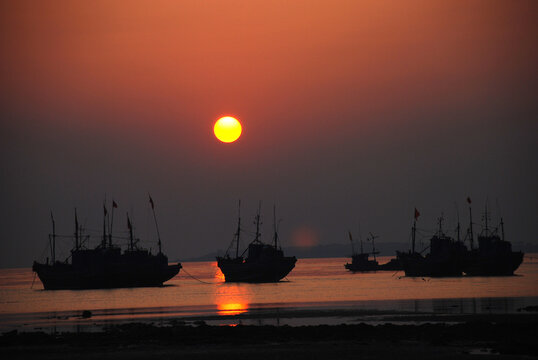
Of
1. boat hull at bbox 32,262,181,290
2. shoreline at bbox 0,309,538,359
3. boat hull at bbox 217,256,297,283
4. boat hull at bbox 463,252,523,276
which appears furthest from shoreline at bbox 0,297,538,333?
boat hull at bbox 463,252,523,276

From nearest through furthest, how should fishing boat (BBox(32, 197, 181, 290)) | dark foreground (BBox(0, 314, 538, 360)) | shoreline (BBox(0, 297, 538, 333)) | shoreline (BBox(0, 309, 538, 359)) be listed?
dark foreground (BBox(0, 314, 538, 360)) < shoreline (BBox(0, 309, 538, 359)) < shoreline (BBox(0, 297, 538, 333)) < fishing boat (BBox(32, 197, 181, 290))

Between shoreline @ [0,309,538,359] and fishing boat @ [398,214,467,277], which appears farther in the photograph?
fishing boat @ [398,214,467,277]

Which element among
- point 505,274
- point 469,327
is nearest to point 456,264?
point 505,274

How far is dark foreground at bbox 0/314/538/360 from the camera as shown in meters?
40.9

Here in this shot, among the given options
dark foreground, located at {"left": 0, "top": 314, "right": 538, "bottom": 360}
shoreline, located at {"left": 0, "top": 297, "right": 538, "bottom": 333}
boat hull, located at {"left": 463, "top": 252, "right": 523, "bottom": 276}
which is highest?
dark foreground, located at {"left": 0, "top": 314, "right": 538, "bottom": 360}

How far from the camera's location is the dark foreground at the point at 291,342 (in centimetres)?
4091

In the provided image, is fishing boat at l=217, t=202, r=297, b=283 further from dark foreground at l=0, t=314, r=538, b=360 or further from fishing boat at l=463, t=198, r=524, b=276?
dark foreground at l=0, t=314, r=538, b=360

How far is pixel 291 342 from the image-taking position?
4644 centimetres

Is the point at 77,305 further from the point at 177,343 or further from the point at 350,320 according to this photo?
the point at 177,343

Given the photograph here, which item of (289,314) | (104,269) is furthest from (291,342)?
(104,269)

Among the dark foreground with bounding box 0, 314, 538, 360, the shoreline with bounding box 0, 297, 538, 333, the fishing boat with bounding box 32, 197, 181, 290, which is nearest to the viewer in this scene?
the dark foreground with bounding box 0, 314, 538, 360

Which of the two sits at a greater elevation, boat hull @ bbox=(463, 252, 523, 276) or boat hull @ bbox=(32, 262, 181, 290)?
boat hull @ bbox=(32, 262, 181, 290)

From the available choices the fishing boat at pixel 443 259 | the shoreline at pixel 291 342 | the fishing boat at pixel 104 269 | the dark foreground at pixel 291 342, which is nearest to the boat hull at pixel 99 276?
the fishing boat at pixel 104 269

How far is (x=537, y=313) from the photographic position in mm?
59375
